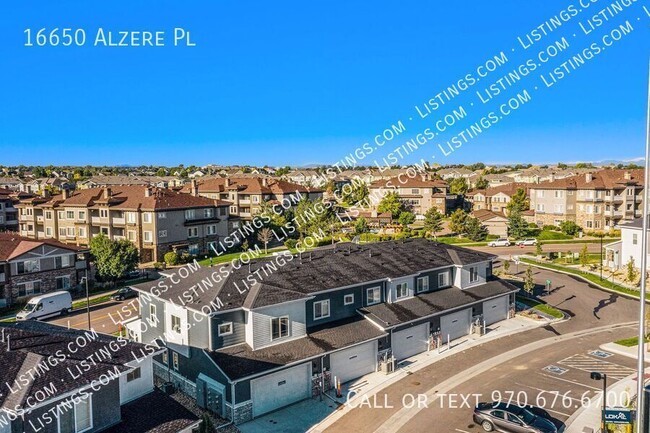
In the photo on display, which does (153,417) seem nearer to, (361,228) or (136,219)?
(136,219)

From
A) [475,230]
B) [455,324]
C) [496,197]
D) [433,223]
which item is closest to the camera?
Answer: [455,324]

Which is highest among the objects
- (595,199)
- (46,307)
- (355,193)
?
(355,193)

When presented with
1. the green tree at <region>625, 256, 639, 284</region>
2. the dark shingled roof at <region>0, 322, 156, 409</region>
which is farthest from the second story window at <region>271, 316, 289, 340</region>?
the green tree at <region>625, 256, 639, 284</region>

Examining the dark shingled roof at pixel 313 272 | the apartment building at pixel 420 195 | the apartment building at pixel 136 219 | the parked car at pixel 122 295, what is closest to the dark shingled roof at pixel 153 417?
the dark shingled roof at pixel 313 272

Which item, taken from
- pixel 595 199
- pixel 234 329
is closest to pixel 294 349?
pixel 234 329

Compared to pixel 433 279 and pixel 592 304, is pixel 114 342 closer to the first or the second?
pixel 433 279

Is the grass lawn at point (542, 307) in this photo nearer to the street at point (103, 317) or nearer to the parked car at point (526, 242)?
the parked car at point (526, 242)

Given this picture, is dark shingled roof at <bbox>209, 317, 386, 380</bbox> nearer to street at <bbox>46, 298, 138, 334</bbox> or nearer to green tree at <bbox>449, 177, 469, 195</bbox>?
street at <bbox>46, 298, 138, 334</bbox>
